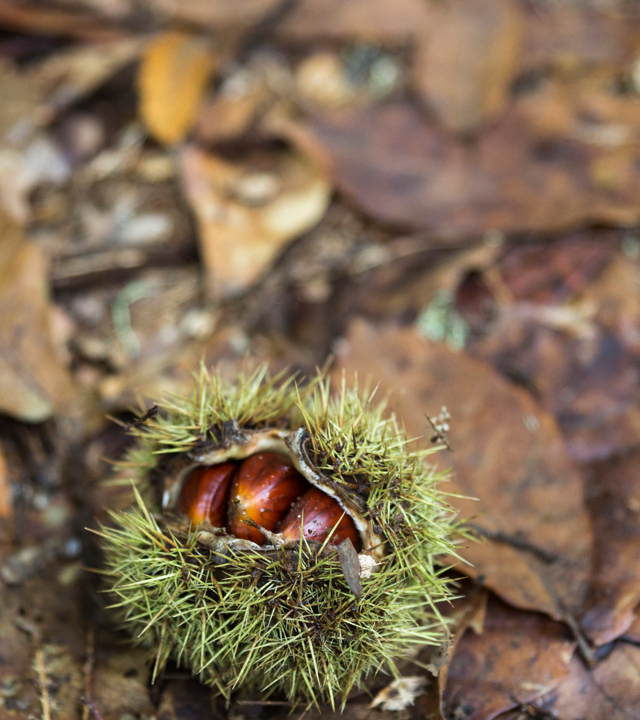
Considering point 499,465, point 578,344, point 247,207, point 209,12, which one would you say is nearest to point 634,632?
point 499,465

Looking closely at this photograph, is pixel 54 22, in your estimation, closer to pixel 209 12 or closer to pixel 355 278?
pixel 209 12

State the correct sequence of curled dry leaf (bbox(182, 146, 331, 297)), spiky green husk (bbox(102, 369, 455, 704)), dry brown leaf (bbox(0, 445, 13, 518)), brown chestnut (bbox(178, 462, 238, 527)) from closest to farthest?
spiky green husk (bbox(102, 369, 455, 704)) < brown chestnut (bbox(178, 462, 238, 527)) < dry brown leaf (bbox(0, 445, 13, 518)) < curled dry leaf (bbox(182, 146, 331, 297))

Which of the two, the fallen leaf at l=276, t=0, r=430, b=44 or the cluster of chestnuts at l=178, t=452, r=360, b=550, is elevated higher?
the fallen leaf at l=276, t=0, r=430, b=44

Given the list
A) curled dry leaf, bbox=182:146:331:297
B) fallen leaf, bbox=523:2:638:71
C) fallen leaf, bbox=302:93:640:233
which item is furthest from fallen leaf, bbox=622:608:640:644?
fallen leaf, bbox=523:2:638:71

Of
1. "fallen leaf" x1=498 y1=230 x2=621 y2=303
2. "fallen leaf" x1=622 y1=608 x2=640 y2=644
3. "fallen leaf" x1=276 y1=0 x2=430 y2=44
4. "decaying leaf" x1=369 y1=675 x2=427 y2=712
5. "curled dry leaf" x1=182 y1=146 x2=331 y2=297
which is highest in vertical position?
"fallen leaf" x1=276 y1=0 x2=430 y2=44

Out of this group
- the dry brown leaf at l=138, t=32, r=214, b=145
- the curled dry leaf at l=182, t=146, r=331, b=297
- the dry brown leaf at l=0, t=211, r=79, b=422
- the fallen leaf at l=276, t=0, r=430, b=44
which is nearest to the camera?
the dry brown leaf at l=0, t=211, r=79, b=422

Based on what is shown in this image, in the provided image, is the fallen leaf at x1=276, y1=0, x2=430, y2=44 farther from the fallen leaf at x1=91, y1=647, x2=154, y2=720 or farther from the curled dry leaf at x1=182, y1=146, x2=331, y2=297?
the fallen leaf at x1=91, y1=647, x2=154, y2=720

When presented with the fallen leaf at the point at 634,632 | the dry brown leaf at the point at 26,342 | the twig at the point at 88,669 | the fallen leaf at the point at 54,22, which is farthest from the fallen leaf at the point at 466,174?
the twig at the point at 88,669
